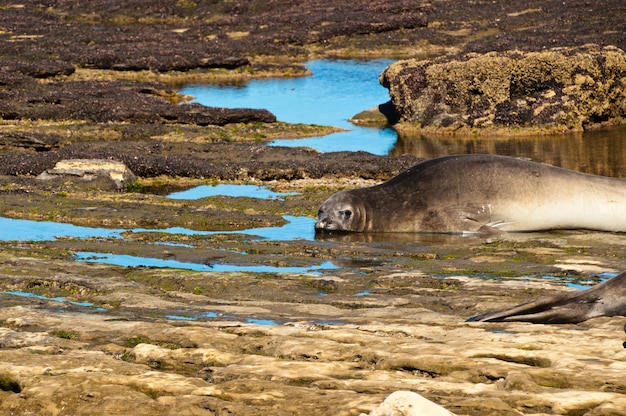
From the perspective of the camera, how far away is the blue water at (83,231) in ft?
46.8

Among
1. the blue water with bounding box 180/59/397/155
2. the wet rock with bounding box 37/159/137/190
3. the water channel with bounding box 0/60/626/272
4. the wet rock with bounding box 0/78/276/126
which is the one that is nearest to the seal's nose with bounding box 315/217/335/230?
the water channel with bounding box 0/60/626/272

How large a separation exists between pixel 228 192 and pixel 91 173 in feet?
8.29

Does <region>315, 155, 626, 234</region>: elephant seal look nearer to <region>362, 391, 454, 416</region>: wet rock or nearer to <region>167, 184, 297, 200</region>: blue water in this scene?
<region>167, 184, 297, 200</region>: blue water

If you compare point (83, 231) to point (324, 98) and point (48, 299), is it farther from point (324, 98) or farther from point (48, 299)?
point (324, 98)

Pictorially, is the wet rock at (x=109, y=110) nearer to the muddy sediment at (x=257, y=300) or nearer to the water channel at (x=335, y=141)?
the muddy sediment at (x=257, y=300)

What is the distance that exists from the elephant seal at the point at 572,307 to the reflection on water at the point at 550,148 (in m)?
13.6

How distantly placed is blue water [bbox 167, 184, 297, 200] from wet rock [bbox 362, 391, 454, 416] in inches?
500

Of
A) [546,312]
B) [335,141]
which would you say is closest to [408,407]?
[546,312]

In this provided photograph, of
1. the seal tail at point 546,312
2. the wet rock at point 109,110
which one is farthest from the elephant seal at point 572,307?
the wet rock at point 109,110

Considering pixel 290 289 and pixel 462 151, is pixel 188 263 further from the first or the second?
pixel 462 151

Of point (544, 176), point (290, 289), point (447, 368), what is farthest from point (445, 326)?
point (544, 176)

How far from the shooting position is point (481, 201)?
49.4ft

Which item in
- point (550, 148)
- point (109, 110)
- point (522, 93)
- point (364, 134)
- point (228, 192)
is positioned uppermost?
point (522, 93)

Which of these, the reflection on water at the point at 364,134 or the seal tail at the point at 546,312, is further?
the reflection on water at the point at 364,134
